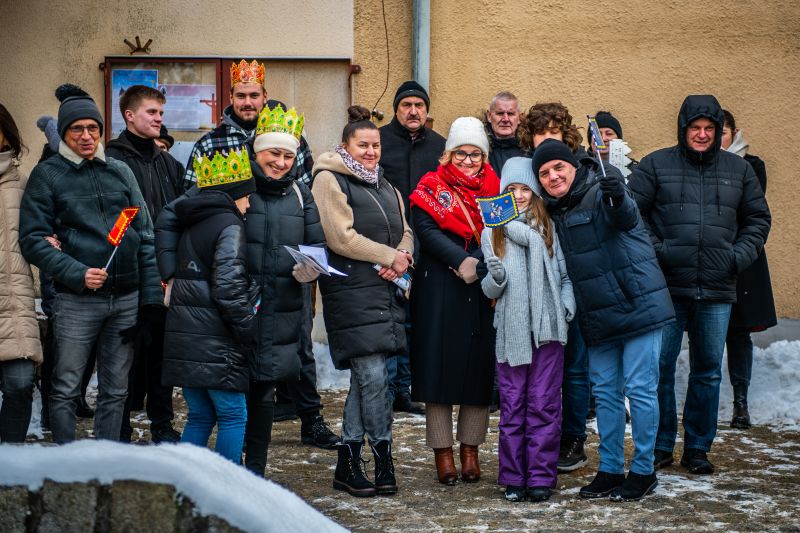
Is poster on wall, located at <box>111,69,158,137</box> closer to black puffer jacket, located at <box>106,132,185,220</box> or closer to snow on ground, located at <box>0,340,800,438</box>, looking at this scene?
snow on ground, located at <box>0,340,800,438</box>

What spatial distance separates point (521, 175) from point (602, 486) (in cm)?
168

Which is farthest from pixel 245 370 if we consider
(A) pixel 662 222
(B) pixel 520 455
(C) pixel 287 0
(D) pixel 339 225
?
(C) pixel 287 0

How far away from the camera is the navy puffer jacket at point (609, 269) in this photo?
6254 millimetres

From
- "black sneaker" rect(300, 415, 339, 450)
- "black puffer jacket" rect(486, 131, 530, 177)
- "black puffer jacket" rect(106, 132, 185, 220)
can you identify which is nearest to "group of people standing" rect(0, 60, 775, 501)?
"black puffer jacket" rect(106, 132, 185, 220)

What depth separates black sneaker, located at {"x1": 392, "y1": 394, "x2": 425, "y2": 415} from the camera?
8.66 metres

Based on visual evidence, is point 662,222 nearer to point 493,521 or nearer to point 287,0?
point 493,521

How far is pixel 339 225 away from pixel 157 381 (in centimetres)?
193

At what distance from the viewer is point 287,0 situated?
10586mm

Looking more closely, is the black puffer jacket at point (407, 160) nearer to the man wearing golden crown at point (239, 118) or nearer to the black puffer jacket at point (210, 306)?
the man wearing golden crown at point (239, 118)

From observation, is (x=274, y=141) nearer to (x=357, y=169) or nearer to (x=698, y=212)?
(x=357, y=169)

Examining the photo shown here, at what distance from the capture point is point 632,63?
10562mm

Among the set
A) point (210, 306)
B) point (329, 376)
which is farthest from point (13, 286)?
point (329, 376)

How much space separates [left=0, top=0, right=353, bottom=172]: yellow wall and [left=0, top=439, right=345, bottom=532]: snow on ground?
23.7 ft

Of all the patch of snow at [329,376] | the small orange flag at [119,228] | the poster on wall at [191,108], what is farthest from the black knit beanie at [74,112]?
the poster on wall at [191,108]
